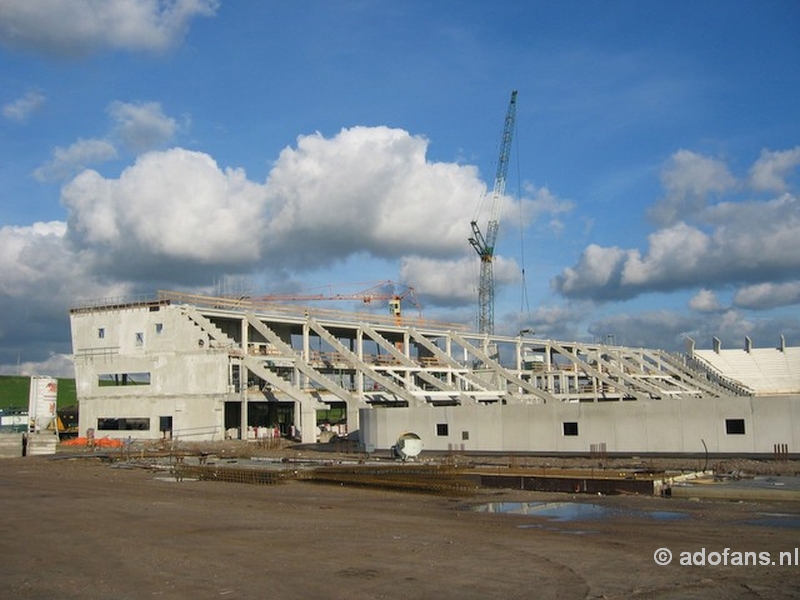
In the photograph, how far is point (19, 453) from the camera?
49.1 m

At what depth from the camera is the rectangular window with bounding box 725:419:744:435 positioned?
3522 centimetres

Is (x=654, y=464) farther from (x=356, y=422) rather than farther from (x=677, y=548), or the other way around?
(x=356, y=422)

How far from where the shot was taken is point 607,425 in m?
38.5

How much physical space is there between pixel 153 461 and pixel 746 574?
36737 mm

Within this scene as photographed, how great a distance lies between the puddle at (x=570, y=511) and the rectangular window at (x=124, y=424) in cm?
4385

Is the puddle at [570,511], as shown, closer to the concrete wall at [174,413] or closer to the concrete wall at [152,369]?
the concrete wall at [174,413]

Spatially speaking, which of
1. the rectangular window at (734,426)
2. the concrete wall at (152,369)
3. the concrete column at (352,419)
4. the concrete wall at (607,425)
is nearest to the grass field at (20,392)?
the concrete wall at (152,369)

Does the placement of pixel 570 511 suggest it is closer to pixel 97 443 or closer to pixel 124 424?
pixel 97 443

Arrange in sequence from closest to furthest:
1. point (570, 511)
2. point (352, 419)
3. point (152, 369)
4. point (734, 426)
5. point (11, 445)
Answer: point (570, 511) < point (734, 426) < point (11, 445) < point (352, 419) < point (152, 369)

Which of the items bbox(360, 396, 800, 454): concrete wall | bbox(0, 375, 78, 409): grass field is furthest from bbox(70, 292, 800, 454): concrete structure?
bbox(0, 375, 78, 409): grass field

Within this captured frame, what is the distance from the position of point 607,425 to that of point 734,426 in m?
5.92

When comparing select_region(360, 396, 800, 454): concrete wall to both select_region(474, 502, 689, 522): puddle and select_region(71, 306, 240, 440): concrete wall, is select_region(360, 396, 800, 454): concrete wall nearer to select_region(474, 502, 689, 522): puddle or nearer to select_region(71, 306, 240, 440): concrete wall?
select_region(474, 502, 689, 522): puddle

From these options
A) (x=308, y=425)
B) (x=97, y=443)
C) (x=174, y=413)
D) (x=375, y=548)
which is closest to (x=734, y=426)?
(x=375, y=548)

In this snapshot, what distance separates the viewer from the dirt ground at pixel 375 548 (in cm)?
1171
